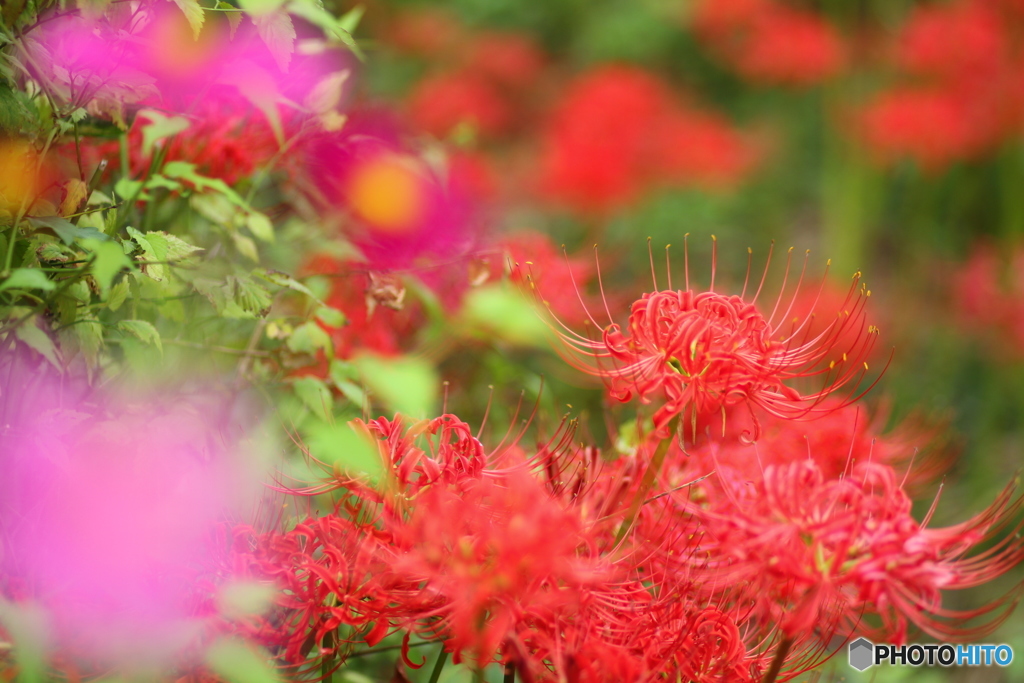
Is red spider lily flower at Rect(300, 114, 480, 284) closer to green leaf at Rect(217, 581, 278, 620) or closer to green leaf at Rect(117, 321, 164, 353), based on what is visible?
green leaf at Rect(117, 321, 164, 353)

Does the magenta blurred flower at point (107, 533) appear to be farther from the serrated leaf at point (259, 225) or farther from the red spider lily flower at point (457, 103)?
the red spider lily flower at point (457, 103)

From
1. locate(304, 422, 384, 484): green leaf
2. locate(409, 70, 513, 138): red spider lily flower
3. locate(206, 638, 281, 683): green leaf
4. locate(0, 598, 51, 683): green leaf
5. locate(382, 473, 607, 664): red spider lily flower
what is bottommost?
locate(206, 638, 281, 683): green leaf

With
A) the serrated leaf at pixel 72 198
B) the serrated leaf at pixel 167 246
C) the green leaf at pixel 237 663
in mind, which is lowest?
the green leaf at pixel 237 663

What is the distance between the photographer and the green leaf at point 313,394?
2.84 ft

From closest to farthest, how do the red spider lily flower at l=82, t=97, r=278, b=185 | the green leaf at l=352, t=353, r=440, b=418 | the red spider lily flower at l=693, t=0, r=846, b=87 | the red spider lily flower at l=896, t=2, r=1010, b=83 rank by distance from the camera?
the green leaf at l=352, t=353, r=440, b=418 → the red spider lily flower at l=82, t=97, r=278, b=185 → the red spider lily flower at l=896, t=2, r=1010, b=83 → the red spider lily flower at l=693, t=0, r=846, b=87

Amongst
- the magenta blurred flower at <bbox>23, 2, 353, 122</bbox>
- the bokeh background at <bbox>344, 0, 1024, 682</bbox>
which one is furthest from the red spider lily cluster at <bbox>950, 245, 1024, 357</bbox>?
the magenta blurred flower at <bbox>23, 2, 353, 122</bbox>

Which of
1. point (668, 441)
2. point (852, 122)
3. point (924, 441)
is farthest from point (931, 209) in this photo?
point (668, 441)

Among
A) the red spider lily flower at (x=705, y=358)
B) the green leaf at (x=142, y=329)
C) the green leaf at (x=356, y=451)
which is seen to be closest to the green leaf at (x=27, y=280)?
the green leaf at (x=142, y=329)

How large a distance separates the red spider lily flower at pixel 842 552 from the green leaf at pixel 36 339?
53 cm

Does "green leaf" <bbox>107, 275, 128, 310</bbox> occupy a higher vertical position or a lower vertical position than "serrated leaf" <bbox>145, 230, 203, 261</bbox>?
lower

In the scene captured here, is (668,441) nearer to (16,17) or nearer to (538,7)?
(16,17)

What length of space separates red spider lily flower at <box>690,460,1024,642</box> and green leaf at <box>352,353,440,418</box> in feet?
1.13

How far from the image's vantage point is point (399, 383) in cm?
88

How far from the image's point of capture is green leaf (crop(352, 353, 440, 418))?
0.86 metres
